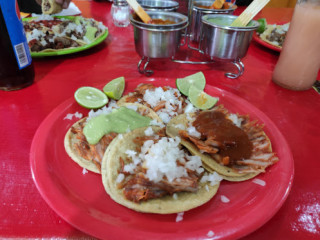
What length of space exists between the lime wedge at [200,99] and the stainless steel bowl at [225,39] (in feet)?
2.27

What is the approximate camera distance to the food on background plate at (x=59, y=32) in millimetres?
2928

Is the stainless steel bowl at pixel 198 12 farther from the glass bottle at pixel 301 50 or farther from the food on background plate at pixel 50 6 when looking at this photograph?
the food on background plate at pixel 50 6

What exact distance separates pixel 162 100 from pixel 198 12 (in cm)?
173

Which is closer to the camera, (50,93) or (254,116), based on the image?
(254,116)

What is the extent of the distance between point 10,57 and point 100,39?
1304mm

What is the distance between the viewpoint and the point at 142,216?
1.23m

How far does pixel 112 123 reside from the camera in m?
1.64

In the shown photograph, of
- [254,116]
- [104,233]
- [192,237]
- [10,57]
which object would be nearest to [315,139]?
[254,116]

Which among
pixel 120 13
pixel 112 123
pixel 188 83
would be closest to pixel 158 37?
pixel 188 83

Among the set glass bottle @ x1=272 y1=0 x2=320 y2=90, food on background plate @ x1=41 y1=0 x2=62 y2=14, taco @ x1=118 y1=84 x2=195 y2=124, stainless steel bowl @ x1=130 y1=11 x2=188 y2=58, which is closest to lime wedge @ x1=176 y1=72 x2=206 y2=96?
taco @ x1=118 y1=84 x2=195 y2=124

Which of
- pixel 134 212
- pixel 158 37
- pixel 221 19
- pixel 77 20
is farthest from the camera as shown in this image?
pixel 77 20

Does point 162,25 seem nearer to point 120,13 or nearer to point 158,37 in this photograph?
point 158,37

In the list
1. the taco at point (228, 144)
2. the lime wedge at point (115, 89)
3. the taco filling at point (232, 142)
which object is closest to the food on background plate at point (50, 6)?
the lime wedge at point (115, 89)

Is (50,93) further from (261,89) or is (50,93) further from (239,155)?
(261,89)
